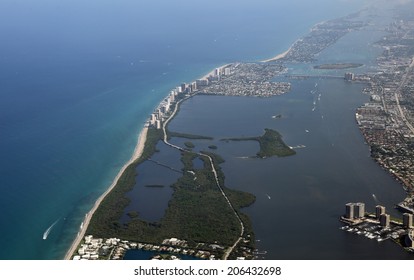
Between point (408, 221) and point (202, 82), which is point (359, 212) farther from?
point (202, 82)

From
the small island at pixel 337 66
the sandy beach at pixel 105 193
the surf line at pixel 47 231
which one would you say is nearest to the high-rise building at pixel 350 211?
the sandy beach at pixel 105 193

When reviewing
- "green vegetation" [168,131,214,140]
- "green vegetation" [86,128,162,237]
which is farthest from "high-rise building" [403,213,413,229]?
"green vegetation" [168,131,214,140]

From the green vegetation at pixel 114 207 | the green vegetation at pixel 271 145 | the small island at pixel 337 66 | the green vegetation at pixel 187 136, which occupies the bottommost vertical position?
the green vegetation at pixel 114 207

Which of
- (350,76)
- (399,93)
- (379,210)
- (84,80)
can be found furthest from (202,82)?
(379,210)

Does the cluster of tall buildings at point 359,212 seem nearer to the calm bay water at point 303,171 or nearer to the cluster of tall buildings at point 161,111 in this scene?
the calm bay water at point 303,171

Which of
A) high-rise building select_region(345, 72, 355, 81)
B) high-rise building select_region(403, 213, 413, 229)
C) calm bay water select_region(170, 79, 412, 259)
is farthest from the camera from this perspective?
high-rise building select_region(345, 72, 355, 81)

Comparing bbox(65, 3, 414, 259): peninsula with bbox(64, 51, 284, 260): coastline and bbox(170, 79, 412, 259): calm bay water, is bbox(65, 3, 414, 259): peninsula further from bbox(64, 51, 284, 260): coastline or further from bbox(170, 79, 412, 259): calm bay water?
bbox(170, 79, 412, 259): calm bay water
